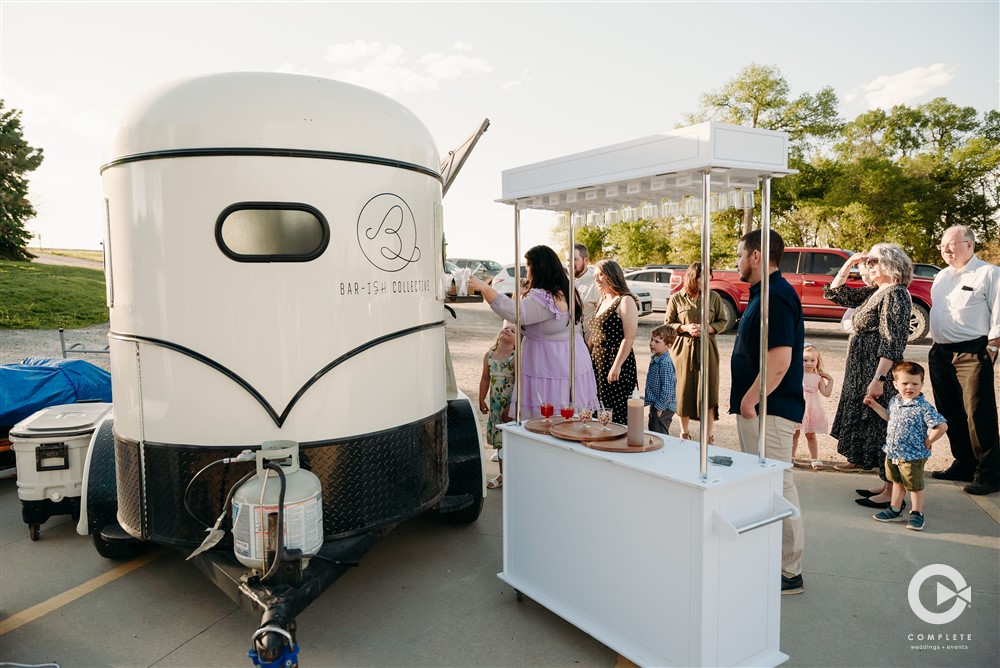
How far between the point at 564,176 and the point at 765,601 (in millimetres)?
2175

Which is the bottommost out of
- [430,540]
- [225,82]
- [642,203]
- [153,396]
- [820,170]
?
[430,540]

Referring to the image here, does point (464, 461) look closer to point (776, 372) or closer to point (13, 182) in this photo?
point (776, 372)

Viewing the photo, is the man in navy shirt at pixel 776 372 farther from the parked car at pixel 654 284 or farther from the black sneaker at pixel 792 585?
the parked car at pixel 654 284

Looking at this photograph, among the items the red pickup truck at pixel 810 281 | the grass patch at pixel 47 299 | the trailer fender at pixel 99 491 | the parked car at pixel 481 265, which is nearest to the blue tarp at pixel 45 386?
the trailer fender at pixel 99 491

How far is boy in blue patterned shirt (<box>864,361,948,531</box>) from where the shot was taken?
431cm

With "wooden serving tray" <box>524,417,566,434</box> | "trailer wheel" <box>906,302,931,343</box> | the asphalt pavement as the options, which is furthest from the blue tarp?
"trailer wheel" <box>906,302,931,343</box>

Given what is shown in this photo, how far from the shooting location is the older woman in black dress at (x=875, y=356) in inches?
183

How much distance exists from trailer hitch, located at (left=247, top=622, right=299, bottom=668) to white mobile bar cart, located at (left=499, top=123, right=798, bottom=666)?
1311 mm

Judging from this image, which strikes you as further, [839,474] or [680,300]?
[680,300]

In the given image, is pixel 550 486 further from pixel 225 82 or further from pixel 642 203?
pixel 225 82

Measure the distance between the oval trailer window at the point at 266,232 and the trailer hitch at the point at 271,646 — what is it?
1541mm

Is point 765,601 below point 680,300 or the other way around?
below

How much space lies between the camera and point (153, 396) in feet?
10.3

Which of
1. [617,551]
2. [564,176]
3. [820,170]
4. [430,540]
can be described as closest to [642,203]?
[564,176]
